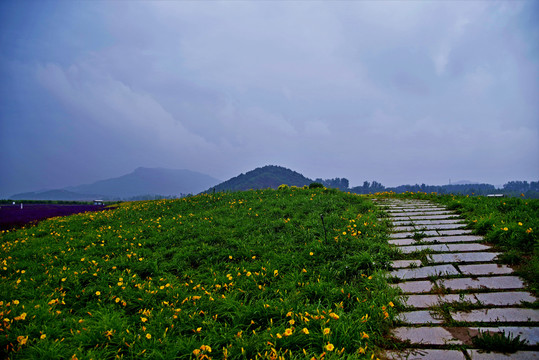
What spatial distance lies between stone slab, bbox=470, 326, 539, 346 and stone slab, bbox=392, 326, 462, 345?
33 cm

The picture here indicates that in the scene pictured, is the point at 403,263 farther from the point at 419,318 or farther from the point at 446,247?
the point at 419,318

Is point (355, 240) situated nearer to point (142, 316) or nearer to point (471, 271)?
point (471, 271)

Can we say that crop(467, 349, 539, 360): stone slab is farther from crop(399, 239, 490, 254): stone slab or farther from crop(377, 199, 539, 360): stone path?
crop(399, 239, 490, 254): stone slab

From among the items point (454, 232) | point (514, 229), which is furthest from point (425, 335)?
point (454, 232)

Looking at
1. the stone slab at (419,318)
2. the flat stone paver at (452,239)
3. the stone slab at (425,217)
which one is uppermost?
the stone slab at (425,217)

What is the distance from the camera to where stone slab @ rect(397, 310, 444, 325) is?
254 cm

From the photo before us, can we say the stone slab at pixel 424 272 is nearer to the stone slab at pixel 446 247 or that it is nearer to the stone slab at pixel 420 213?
the stone slab at pixel 446 247

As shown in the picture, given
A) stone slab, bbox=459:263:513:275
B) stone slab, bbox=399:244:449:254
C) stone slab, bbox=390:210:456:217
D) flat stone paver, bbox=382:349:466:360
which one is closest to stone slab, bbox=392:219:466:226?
stone slab, bbox=390:210:456:217

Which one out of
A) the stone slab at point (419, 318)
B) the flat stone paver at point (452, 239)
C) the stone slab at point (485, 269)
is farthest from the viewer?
the flat stone paver at point (452, 239)

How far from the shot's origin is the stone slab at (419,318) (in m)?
2.54

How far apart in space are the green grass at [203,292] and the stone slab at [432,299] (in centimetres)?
22

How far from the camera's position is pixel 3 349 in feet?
7.70

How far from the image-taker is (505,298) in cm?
277

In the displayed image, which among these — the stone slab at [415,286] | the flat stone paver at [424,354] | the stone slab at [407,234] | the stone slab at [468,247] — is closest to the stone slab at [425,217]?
the stone slab at [407,234]
